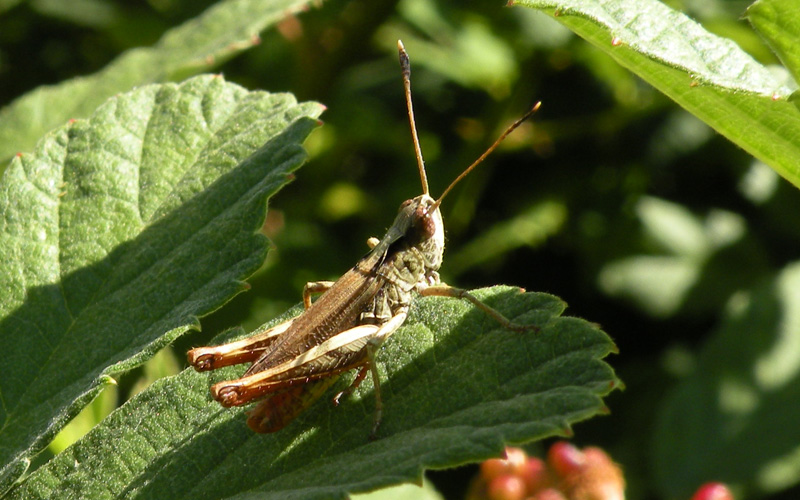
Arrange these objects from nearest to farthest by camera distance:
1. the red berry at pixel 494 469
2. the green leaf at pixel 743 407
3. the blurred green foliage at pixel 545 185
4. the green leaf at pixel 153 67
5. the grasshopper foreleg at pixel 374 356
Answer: the grasshopper foreleg at pixel 374 356 → the red berry at pixel 494 469 → the green leaf at pixel 153 67 → the green leaf at pixel 743 407 → the blurred green foliage at pixel 545 185

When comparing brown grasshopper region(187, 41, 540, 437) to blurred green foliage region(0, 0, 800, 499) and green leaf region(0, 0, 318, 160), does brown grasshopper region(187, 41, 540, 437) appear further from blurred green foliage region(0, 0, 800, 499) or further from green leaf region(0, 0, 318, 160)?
blurred green foliage region(0, 0, 800, 499)

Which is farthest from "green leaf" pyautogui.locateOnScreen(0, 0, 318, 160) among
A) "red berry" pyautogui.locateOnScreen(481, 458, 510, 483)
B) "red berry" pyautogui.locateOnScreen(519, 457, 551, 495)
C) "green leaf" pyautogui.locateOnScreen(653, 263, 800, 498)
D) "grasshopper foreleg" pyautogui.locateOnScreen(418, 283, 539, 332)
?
"green leaf" pyautogui.locateOnScreen(653, 263, 800, 498)

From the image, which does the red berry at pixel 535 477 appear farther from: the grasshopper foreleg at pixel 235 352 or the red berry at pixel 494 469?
the grasshopper foreleg at pixel 235 352

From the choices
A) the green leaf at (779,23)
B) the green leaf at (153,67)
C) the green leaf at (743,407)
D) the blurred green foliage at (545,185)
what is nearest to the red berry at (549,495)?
the green leaf at (743,407)

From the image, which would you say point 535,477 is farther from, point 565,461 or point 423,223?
point 423,223

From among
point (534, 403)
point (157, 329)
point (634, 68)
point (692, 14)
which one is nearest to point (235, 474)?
point (157, 329)

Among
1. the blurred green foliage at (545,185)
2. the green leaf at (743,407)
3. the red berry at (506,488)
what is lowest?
the green leaf at (743,407)

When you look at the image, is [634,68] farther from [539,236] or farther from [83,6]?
[83,6]

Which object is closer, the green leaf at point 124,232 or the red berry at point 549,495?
the green leaf at point 124,232
